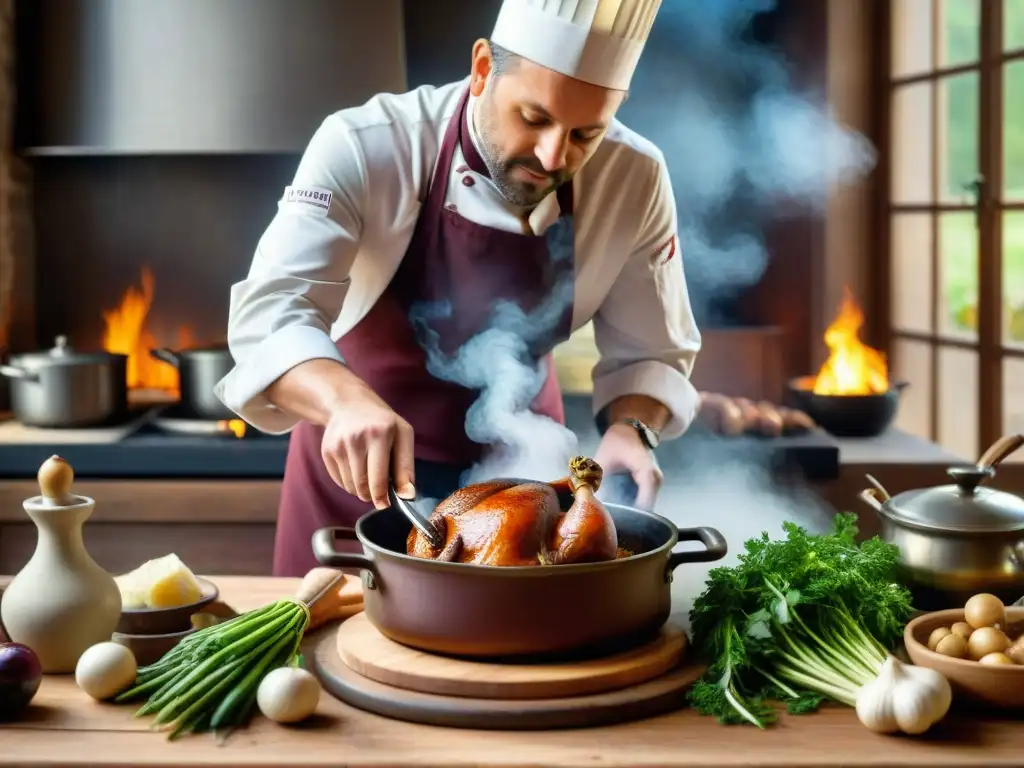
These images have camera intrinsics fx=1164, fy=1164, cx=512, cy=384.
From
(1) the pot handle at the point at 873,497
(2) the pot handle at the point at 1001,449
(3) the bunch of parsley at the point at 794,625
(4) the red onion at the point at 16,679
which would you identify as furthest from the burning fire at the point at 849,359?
(4) the red onion at the point at 16,679

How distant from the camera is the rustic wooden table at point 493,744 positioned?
1.14 m

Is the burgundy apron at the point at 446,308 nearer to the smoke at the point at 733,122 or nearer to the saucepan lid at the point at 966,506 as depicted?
the saucepan lid at the point at 966,506

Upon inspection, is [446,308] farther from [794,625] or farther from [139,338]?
[139,338]

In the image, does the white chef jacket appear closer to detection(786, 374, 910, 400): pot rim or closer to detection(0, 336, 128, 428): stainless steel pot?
detection(786, 374, 910, 400): pot rim

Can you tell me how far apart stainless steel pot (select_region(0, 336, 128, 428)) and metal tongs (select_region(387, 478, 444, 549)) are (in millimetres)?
2187

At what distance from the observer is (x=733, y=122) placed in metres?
4.09

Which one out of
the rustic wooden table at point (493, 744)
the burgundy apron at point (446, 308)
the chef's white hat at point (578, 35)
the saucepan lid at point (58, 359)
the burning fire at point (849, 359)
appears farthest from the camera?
the burning fire at point (849, 359)

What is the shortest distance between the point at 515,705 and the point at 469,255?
102 cm

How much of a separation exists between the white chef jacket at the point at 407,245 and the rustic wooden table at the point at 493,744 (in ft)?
2.07

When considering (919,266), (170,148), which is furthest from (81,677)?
(919,266)

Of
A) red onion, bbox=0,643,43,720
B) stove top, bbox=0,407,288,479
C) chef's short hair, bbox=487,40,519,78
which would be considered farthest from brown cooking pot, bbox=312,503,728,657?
stove top, bbox=0,407,288,479

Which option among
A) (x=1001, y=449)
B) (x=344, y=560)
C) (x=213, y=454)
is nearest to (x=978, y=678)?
(x=1001, y=449)

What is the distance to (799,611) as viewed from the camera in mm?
1394

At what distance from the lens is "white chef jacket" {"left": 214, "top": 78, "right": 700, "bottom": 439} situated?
6.02ft
